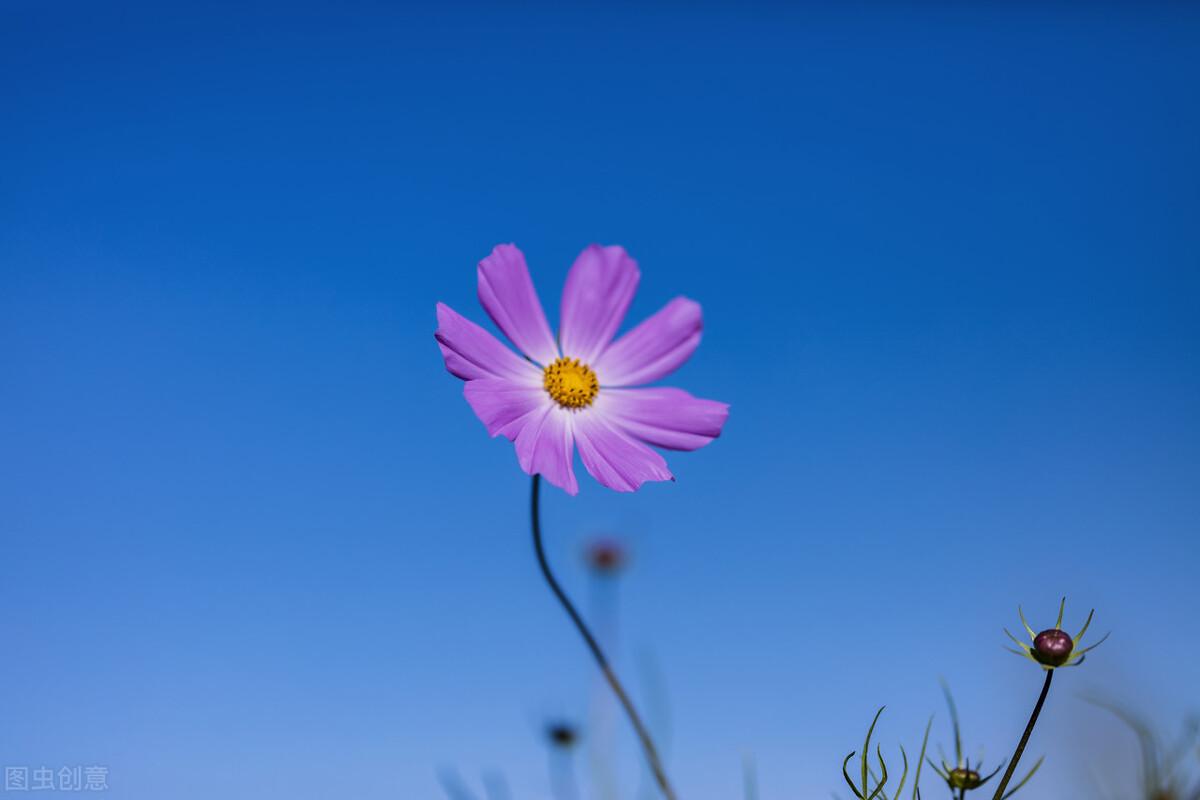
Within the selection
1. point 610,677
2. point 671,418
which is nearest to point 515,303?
point 671,418

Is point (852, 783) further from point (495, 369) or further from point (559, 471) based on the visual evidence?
point (495, 369)

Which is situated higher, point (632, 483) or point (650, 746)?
point (632, 483)

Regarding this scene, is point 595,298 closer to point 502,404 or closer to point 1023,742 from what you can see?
point 502,404

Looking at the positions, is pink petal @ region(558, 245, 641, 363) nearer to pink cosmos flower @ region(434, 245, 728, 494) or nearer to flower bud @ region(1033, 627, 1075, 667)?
pink cosmos flower @ region(434, 245, 728, 494)

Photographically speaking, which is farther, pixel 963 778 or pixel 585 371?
pixel 585 371

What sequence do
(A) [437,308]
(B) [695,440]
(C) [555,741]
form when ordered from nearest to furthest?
(A) [437,308] → (B) [695,440] → (C) [555,741]

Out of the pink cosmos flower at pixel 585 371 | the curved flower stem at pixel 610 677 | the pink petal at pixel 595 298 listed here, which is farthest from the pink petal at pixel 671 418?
the curved flower stem at pixel 610 677

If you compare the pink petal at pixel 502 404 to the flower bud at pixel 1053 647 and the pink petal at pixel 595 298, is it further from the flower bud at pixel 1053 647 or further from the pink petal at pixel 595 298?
the flower bud at pixel 1053 647

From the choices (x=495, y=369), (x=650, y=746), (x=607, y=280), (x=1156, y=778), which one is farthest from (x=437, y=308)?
(x=1156, y=778)
